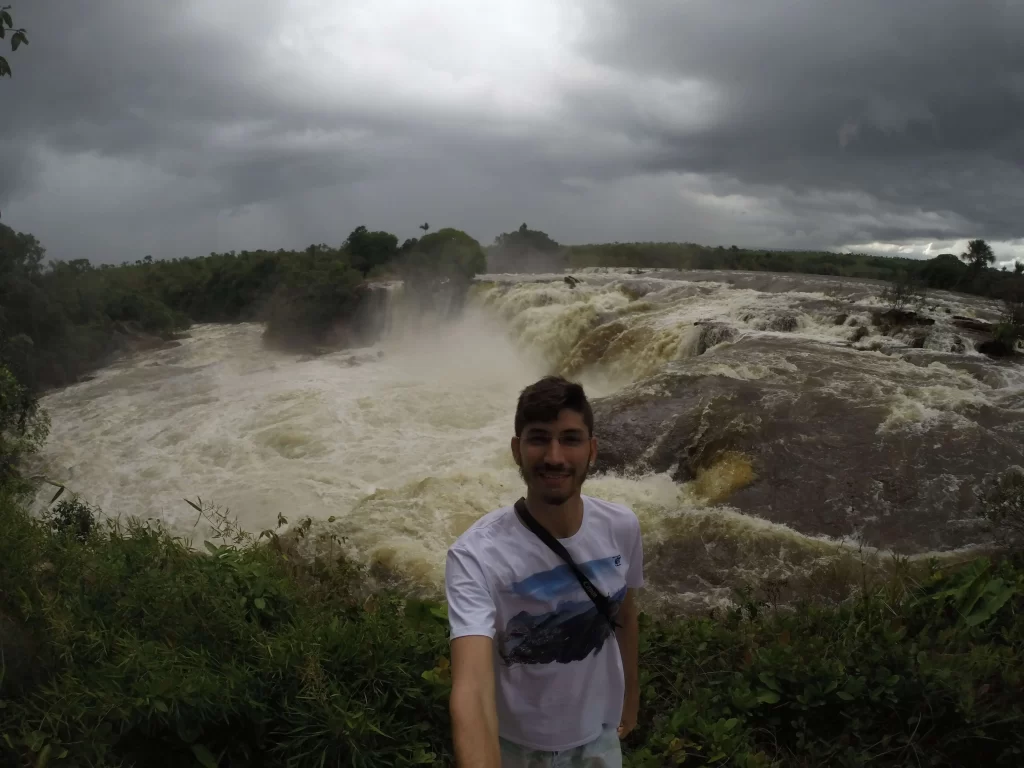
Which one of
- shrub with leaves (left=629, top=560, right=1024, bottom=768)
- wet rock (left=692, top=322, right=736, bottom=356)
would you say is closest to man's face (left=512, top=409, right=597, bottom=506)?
shrub with leaves (left=629, top=560, right=1024, bottom=768)

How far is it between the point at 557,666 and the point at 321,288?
82.4ft

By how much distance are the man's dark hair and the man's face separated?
1 cm

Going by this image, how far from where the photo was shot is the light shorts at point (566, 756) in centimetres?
170

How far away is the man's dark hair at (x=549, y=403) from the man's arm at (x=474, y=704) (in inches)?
21.2

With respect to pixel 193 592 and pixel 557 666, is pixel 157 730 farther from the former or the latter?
pixel 557 666

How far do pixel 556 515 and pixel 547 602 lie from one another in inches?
8.3

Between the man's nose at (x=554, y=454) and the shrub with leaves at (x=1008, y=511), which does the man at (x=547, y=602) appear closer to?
the man's nose at (x=554, y=454)

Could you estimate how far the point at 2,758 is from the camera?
203 cm

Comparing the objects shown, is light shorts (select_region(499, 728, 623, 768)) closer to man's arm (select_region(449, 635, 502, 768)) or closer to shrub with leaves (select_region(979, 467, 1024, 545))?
man's arm (select_region(449, 635, 502, 768))

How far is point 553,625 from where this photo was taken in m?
1.69

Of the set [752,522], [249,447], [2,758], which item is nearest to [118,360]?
[249,447]

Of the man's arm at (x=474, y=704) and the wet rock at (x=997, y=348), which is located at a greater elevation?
the wet rock at (x=997, y=348)

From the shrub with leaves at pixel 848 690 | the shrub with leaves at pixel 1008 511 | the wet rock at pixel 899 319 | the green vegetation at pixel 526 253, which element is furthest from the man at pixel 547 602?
the green vegetation at pixel 526 253

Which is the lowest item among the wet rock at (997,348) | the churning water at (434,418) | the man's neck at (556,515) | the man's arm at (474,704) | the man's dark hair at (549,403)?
the churning water at (434,418)
